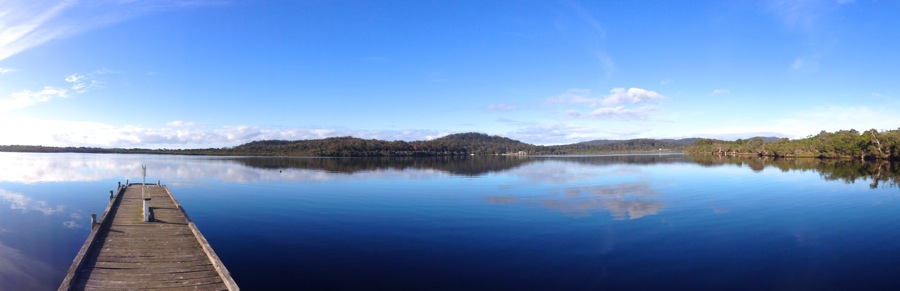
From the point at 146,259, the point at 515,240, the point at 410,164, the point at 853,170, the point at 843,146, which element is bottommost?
the point at 515,240

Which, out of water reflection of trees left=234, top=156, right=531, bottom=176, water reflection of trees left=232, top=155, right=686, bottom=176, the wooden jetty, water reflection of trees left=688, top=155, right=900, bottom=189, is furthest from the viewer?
water reflection of trees left=232, top=155, right=686, bottom=176

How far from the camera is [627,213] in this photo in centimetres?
2002

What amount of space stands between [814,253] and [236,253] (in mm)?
16366

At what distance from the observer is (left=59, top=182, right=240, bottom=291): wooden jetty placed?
879 centimetres

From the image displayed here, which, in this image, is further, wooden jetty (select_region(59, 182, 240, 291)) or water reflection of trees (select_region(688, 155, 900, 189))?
water reflection of trees (select_region(688, 155, 900, 189))

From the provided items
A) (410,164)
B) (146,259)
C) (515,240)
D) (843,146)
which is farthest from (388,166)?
(843,146)

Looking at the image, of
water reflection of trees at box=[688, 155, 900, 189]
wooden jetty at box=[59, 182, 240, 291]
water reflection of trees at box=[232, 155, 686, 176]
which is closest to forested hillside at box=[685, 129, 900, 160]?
water reflection of trees at box=[688, 155, 900, 189]

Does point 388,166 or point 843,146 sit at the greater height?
point 843,146

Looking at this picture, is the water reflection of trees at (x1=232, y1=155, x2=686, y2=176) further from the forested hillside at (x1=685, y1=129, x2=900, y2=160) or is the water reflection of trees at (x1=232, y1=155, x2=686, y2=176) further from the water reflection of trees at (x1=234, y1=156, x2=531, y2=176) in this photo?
the forested hillside at (x1=685, y1=129, x2=900, y2=160)

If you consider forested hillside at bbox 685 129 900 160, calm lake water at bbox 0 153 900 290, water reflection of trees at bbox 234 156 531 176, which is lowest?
calm lake water at bbox 0 153 900 290

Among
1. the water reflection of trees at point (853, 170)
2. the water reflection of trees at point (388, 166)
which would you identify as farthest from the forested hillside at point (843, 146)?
the water reflection of trees at point (388, 166)

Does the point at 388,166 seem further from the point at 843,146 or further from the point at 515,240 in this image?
the point at 843,146

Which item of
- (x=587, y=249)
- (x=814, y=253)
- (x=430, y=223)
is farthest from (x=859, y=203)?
(x=430, y=223)

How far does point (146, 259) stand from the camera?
10.5 metres
